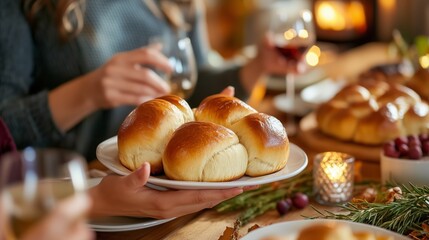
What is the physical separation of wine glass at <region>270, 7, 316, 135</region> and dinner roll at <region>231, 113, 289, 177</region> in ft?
2.63

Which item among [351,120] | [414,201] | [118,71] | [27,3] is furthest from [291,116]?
[414,201]

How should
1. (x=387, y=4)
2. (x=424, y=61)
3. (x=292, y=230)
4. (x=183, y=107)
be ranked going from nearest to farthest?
(x=292, y=230) < (x=183, y=107) < (x=424, y=61) < (x=387, y=4)

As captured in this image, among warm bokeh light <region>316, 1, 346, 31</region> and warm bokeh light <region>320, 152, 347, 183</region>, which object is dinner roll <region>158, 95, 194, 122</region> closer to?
warm bokeh light <region>320, 152, 347, 183</region>

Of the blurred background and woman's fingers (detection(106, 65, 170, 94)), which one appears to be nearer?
woman's fingers (detection(106, 65, 170, 94))

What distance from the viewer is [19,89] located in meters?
1.94

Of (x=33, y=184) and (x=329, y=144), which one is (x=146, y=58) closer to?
(x=329, y=144)

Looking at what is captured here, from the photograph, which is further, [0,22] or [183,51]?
[0,22]

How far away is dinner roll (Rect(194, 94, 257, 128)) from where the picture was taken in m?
1.20

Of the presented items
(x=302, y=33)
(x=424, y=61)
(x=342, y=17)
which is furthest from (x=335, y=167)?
(x=342, y=17)

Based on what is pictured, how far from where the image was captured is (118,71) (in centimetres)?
165

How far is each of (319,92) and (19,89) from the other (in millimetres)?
964

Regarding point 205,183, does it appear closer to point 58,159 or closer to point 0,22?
point 58,159

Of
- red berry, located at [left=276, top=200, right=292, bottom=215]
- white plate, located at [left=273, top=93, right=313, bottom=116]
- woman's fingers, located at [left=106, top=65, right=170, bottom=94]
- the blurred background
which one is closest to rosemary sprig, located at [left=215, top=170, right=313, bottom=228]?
red berry, located at [left=276, top=200, right=292, bottom=215]

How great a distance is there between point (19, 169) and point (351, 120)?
1255 mm
